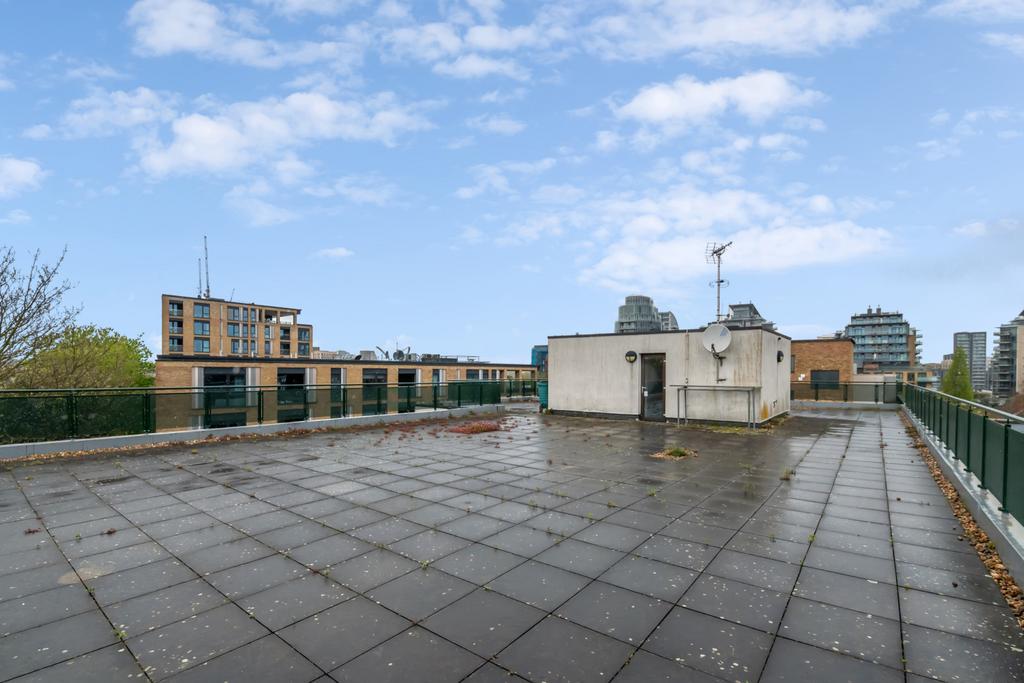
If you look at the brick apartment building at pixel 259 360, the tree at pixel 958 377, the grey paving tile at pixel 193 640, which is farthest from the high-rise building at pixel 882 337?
the grey paving tile at pixel 193 640

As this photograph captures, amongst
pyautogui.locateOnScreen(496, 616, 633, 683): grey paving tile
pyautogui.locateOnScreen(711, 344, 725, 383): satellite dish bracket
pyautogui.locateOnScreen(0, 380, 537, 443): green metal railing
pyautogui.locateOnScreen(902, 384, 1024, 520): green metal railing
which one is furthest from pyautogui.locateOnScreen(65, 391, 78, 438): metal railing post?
pyautogui.locateOnScreen(711, 344, 725, 383): satellite dish bracket

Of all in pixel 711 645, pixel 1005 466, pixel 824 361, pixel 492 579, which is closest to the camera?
pixel 711 645

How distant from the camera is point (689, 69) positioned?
39.6 feet

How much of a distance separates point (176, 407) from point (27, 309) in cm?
764

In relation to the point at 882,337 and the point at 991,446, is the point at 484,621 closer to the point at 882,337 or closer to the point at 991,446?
the point at 991,446

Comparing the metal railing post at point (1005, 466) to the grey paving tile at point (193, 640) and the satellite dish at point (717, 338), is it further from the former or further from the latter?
the satellite dish at point (717, 338)

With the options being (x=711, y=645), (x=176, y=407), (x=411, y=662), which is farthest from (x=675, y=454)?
(x=176, y=407)

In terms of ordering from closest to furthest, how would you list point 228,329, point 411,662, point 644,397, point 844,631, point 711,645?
point 411,662, point 711,645, point 844,631, point 644,397, point 228,329

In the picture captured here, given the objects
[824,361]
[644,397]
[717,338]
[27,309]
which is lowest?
[644,397]

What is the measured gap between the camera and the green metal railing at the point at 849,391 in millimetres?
21859

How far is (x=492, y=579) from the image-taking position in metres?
3.95

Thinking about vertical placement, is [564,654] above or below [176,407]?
below

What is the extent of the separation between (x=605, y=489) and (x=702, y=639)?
387 centimetres

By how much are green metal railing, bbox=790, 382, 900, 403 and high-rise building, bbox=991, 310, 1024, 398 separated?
119695 mm
